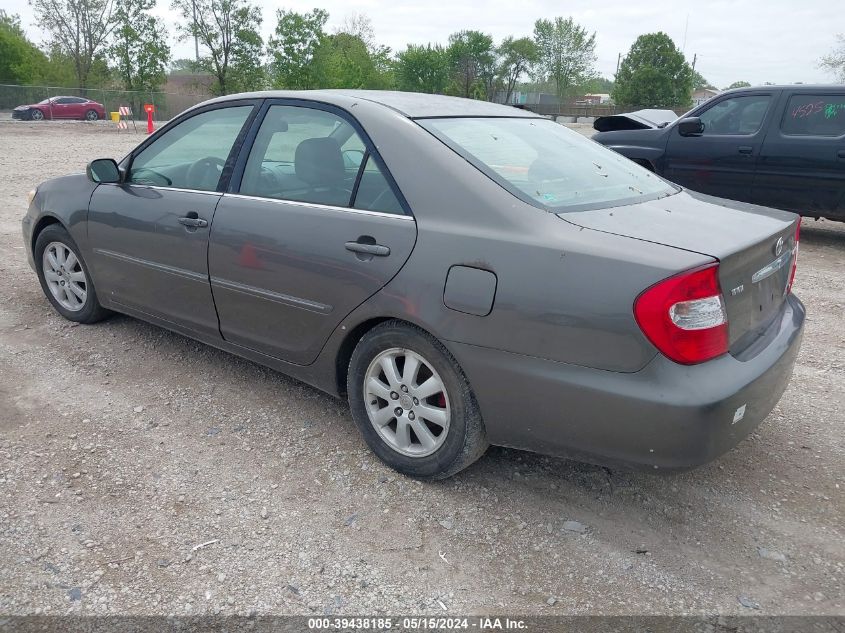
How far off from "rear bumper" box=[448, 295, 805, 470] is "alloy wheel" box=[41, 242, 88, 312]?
3086 millimetres

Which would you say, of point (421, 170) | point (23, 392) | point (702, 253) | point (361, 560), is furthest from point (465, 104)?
point (23, 392)

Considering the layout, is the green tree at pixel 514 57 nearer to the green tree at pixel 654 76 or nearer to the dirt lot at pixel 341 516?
the green tree at pixel 654 76

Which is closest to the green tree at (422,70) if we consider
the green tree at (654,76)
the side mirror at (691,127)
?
the green tree at (654,76)

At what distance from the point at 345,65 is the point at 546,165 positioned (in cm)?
6487

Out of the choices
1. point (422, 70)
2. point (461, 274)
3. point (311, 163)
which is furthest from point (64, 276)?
point (422, 70)

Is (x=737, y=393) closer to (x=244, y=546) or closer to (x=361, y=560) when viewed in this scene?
(x=361, y=560)

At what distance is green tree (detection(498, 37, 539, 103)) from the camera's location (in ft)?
281

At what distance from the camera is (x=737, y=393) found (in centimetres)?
239

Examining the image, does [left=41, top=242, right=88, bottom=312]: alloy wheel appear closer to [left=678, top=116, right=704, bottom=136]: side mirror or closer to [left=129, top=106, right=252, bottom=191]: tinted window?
[left=129, top=106, right=252, bottom=191]: tinted window

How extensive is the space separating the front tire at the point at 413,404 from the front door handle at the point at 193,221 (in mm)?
1139

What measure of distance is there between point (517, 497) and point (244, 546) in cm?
112

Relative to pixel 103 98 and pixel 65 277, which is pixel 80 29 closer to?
pixel 103 98

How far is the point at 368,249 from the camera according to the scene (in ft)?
9.52

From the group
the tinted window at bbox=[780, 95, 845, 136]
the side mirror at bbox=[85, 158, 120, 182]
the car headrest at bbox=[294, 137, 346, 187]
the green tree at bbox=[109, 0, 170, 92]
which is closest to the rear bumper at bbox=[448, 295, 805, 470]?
the car headrest at bbox=[294, 137, 346, 187]
